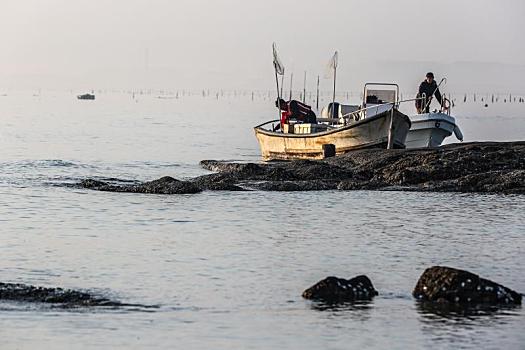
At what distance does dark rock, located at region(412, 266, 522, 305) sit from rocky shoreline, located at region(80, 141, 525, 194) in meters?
12.4

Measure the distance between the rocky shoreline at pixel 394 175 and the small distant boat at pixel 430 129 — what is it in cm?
410

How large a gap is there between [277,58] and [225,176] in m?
14.2

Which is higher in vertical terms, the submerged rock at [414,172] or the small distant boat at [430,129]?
the small distant boat at [430,129]

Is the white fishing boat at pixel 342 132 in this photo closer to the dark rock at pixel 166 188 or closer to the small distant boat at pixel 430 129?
the small distant boat at pixel 430 129

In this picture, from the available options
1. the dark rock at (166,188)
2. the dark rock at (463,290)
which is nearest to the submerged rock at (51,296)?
the dark rock at (463,290)

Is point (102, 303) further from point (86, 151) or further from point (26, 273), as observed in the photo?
point (86, 151)

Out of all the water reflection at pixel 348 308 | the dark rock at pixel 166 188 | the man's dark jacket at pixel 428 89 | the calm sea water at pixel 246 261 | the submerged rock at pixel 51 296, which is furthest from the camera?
the man's dark jacket at pixel 428 89

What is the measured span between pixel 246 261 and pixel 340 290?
3.25 m

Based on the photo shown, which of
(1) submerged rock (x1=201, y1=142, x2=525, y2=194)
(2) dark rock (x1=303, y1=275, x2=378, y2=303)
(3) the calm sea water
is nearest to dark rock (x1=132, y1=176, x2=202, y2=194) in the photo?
(3) the calm sea water

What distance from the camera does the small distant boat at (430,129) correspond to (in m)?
33.8

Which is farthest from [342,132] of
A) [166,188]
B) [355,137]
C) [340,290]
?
[340,290]

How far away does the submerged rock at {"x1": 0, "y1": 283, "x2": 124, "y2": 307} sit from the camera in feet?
41.4

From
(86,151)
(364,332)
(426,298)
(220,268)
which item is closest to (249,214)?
(220,268)

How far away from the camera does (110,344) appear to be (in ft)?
35.3
